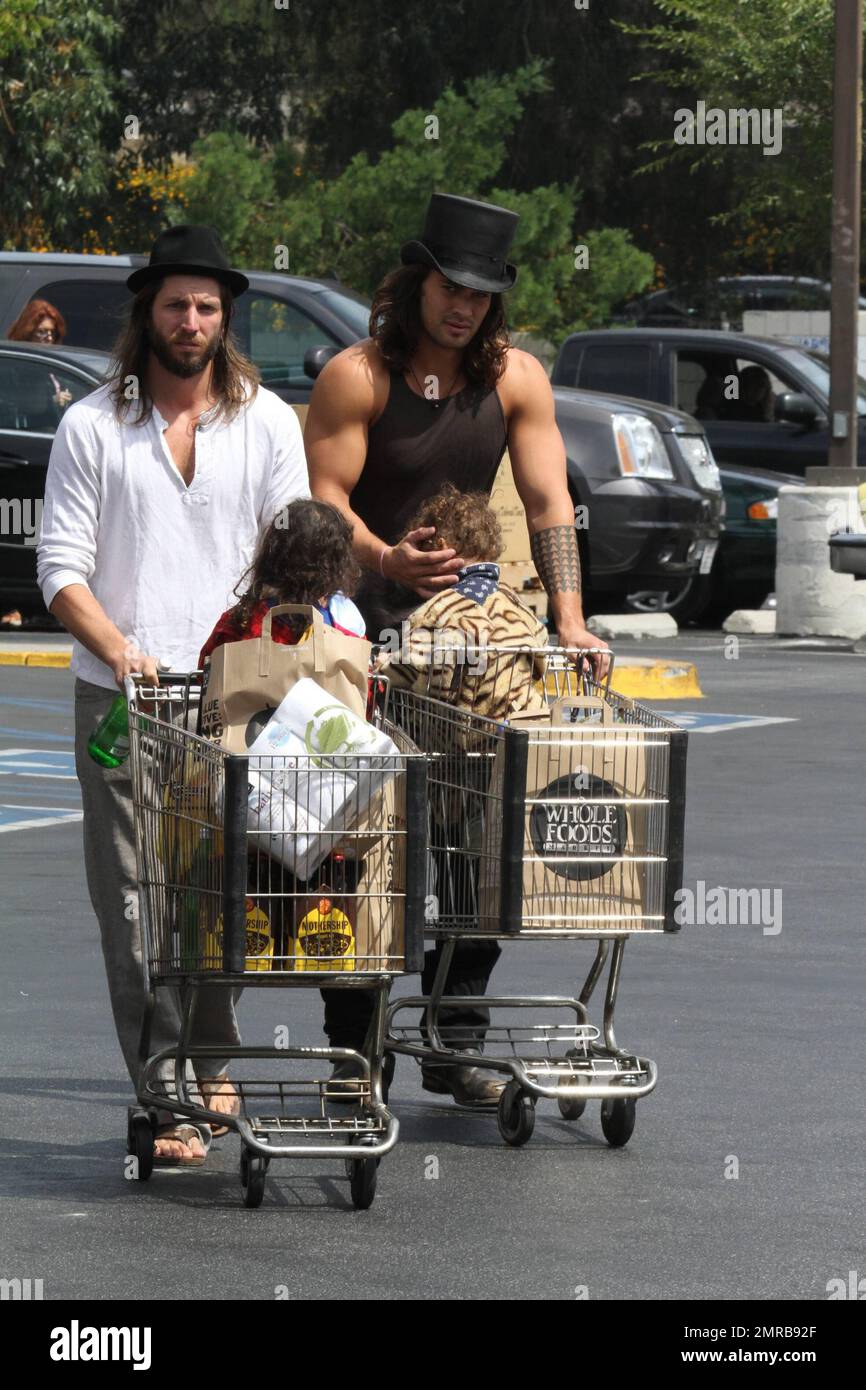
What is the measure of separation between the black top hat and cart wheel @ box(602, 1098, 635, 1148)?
6.23 feet

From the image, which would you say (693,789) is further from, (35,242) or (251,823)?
(35,242)

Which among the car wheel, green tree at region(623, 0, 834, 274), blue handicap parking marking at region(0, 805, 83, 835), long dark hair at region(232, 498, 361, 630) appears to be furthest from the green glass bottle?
green tree at region(623, 0, 834, 274)

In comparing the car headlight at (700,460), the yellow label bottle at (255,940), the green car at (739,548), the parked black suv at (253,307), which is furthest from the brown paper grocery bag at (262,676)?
the green car at (739,548)

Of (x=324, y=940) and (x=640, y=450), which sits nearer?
(x=324, y=940)

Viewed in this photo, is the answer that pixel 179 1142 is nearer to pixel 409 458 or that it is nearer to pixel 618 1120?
pixel 618 1120

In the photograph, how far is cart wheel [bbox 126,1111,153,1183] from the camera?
615 centimetres

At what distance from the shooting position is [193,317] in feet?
20.8

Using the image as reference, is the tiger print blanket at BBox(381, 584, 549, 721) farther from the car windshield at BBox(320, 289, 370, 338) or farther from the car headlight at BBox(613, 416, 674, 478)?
the car headlight at BBox(613, 416, 674, 478)

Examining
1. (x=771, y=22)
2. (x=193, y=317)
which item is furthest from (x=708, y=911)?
(x=771, y=22)

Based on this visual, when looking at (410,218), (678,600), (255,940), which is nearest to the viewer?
(255,940)

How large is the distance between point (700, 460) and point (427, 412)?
43.3 feet

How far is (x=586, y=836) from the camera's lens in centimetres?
620

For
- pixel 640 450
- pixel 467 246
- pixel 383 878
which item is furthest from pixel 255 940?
pixel 640 450

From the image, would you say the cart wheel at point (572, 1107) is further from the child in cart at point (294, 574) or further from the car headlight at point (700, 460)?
the car headlight at point (700, 460)
